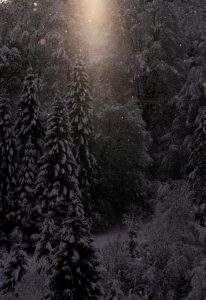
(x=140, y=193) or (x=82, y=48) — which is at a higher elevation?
(x=82, y=48)

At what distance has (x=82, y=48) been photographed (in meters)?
49.5

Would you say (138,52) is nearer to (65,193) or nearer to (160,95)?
(160,95)

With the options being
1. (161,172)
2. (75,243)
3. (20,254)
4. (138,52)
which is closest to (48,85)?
(138,52)

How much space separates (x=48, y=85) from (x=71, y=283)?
28722 millimetres

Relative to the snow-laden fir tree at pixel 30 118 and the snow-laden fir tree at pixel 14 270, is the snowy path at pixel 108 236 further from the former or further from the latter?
the snow-laden fir tree at pixel 14 270

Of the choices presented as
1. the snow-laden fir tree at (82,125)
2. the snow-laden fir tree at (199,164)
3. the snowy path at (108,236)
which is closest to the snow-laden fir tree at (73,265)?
the snow-laden fir tree at (199,164)

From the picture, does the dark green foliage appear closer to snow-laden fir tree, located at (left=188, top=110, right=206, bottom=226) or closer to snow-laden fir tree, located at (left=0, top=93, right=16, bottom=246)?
snow-laden fir tree, located at (left=188, top=110, right=206, bottom=226)

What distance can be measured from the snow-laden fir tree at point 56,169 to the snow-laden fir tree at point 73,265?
14.0m

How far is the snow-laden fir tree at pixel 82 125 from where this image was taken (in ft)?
129

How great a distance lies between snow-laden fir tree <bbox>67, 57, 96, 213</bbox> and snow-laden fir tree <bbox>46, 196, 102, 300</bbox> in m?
17.3

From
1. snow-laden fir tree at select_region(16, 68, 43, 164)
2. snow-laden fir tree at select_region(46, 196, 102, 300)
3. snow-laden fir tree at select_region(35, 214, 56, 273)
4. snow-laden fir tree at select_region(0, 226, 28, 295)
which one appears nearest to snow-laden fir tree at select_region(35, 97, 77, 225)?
snow-laden fir tree at select_region(35, 214, 56, 273)

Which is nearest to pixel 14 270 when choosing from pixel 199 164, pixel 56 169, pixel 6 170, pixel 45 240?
pixel 45 240

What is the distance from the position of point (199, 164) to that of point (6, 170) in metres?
12.9

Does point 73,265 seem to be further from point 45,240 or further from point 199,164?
point 199,164
